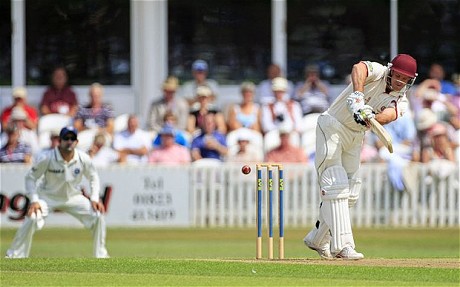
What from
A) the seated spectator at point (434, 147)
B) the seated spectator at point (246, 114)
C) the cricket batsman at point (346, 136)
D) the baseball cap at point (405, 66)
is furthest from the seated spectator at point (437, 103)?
the baseball cap at point (405, 66)

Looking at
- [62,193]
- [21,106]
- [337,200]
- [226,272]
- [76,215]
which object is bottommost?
[226,272]

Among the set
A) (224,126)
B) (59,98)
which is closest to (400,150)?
(224,126)

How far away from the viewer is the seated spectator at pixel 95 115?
17.2 meters

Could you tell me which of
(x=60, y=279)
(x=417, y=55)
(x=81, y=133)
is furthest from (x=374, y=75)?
(x=417, y=55)

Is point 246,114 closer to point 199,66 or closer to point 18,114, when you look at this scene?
point 199,66

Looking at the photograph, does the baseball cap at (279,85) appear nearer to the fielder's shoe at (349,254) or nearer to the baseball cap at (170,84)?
the baseball cap at (170,84)

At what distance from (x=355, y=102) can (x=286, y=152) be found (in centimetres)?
680

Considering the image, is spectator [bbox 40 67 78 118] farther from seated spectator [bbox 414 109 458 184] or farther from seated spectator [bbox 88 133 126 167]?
seated spectator [bbox 414 109 458 184]

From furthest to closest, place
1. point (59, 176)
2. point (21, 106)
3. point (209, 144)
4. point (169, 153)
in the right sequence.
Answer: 1. point (21, 106)
2. point (209, 144)
3. point (169, 153)
4. point (59, 176)

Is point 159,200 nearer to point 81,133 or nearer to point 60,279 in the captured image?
point 81,133

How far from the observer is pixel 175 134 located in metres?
16.7

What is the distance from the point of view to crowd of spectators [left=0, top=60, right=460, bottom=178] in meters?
16.5

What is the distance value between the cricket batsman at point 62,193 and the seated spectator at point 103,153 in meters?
3.13

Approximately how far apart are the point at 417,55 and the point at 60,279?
10.1m
